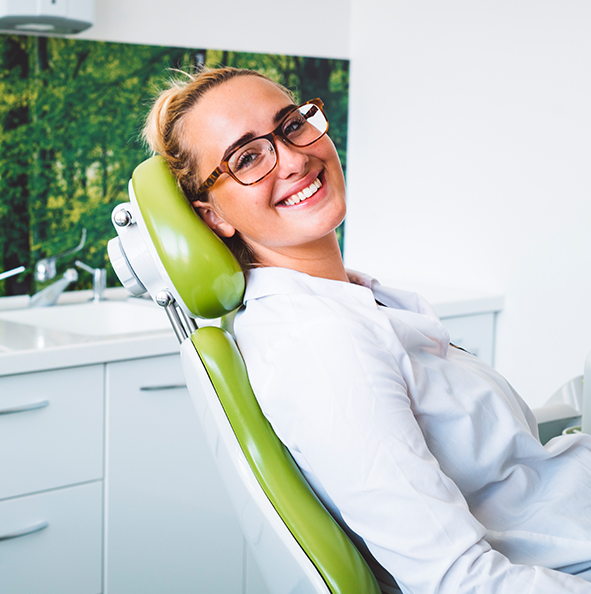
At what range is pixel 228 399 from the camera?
903mm

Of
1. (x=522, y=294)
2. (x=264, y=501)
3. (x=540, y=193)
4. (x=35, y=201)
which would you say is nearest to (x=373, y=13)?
(x=540, y=193)

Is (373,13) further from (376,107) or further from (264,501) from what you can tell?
(264,501)

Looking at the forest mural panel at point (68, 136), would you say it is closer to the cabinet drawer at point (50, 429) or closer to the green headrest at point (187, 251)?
the cabinet drawer at point (50, 429)

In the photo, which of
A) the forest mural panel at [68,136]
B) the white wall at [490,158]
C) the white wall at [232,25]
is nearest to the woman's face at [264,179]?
the forest mural panel at [68,136]

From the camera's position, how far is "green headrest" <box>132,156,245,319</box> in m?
0.97

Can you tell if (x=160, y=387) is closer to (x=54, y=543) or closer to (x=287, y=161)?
(x=54, y=543)

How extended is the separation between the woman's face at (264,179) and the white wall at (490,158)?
1.22m

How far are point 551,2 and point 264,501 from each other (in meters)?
1.80

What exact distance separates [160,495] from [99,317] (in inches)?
29.3

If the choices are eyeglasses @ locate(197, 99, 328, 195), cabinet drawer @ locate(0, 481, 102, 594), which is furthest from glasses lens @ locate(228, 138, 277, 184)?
cabinet drawer @ locate(0, 481, 102, 594)

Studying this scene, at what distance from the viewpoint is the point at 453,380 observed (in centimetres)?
98

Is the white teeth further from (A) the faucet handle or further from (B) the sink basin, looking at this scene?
(A) the faucet handle

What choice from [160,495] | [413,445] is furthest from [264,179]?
[160,495]

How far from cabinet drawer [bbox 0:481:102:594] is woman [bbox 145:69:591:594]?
2.70 ft
